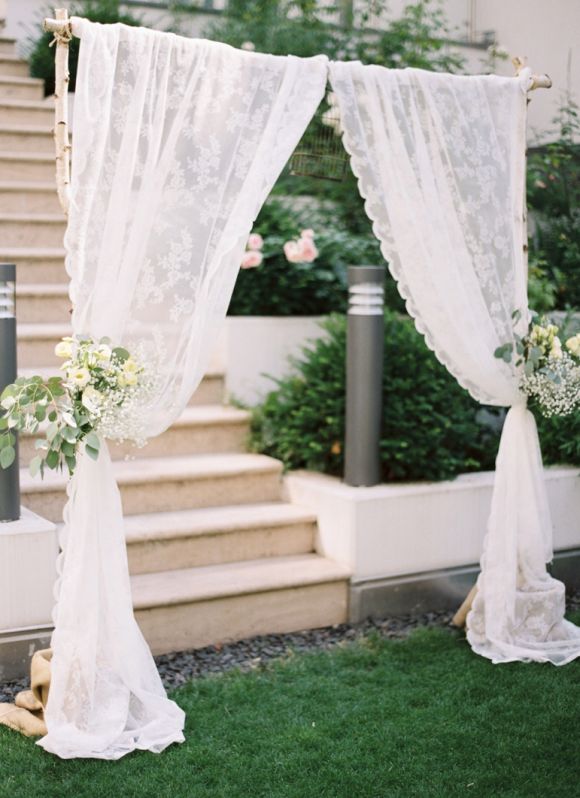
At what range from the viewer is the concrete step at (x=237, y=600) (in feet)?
13.3

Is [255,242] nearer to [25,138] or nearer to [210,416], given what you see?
[210,416]

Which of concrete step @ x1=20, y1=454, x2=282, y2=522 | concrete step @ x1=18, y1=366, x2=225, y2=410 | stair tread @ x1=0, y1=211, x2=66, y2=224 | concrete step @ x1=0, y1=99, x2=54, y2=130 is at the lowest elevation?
concrete step @ x1=20, y1=454, x2=282, y2=522

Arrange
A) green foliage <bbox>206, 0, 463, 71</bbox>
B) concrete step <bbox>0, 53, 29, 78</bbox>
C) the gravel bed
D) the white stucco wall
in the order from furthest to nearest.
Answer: concrete step <bbox>0, 53, 29, 78</bbox>, green foliage <bbox>206, 0, 463, 71</bbox>, the white stucco wall, the gravel bed

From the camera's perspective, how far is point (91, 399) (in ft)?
10.5

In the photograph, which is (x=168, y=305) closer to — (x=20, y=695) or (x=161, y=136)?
(x=161, y=136)

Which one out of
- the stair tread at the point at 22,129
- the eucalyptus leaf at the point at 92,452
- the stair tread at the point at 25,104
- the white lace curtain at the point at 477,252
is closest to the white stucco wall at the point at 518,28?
the stair tread at the point at 25,104

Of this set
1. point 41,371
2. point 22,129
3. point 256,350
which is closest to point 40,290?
point 41,371

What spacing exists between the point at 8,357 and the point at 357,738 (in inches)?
69.5

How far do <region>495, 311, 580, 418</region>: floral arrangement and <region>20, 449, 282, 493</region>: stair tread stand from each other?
128 centimetres

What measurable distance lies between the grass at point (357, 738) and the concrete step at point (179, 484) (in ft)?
3.19

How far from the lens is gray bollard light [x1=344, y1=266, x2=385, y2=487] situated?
14.8ft

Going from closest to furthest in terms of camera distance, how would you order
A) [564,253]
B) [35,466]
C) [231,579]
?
[35,466] → [231,579] → [564,253]

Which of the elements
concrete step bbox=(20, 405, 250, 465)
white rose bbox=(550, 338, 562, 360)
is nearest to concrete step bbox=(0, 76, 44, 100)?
concrete step bbox=(20, 405, 250, 465)

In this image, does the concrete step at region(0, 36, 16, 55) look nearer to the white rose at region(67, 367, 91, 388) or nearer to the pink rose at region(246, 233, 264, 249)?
the pink rose at region(246, 233, 264, 249)
